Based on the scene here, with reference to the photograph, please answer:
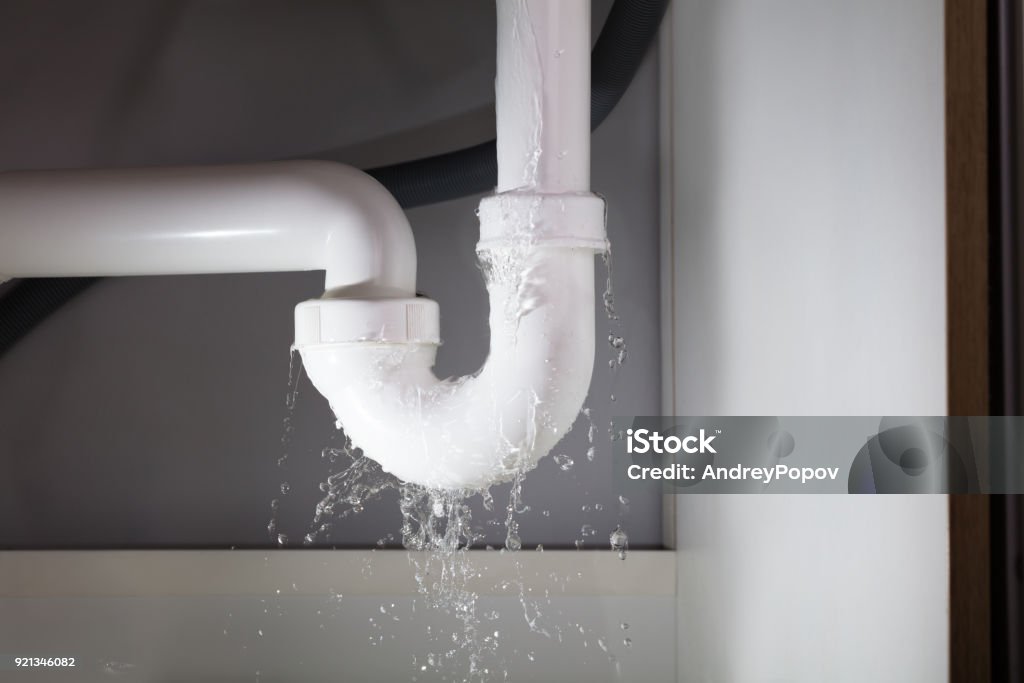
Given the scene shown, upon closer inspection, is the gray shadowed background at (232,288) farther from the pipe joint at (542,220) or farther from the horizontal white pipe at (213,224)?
the pipe joint at (542,220)

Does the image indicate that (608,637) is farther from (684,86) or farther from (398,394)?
(684,86)

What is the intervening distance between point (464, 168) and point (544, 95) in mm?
479

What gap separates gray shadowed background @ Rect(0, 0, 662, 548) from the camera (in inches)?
56.9

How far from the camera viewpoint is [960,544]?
1.86 ft

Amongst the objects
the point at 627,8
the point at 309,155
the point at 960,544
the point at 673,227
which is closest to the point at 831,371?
the point at 960,544

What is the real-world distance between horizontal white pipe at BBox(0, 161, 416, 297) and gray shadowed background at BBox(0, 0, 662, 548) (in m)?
0.43

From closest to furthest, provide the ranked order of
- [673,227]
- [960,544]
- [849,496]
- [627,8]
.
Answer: [960,544] < [849,496] < [627,8] < [673,227]

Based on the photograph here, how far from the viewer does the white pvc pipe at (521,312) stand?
896mm

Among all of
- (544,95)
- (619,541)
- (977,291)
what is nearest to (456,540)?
(619,541)

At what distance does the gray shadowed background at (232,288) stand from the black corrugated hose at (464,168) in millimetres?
48

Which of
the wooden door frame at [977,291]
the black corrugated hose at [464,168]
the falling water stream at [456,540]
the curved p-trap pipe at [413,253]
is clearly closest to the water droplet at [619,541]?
the falling water stream at [456,540]

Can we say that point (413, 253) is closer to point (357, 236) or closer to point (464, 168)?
point (357, 236)

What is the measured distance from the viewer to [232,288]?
1.46 meters

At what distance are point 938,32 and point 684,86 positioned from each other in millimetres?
747
